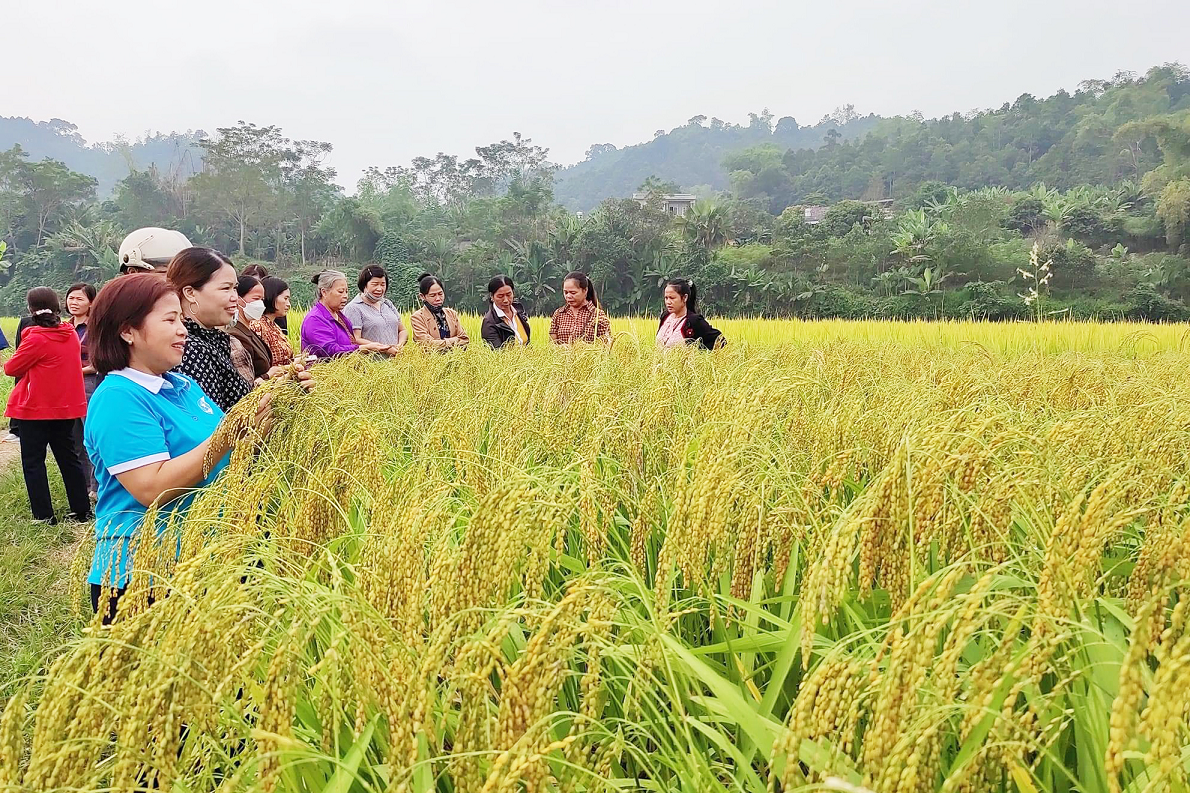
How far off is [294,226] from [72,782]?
51.6m

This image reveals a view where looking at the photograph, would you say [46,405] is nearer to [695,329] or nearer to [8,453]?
[8,453]

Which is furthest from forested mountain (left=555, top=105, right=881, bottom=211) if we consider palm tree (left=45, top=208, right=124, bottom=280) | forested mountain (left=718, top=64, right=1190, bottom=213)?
palm tree (left=45, top=208, right=124, bottom=280)

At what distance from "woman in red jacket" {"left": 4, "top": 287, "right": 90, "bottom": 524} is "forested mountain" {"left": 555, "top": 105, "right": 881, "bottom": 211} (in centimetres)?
10605

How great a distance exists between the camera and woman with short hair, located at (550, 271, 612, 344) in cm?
610

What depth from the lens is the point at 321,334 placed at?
529 centimetres

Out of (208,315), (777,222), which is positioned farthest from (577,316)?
(777,222)

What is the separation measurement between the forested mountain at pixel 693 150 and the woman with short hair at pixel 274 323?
106 m

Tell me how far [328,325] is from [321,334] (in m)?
0.09

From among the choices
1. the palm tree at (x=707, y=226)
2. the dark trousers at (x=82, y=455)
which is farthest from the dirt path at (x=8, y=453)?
the palm tree at (x=707, y=226)

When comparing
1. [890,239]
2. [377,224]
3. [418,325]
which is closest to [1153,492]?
[418,325]

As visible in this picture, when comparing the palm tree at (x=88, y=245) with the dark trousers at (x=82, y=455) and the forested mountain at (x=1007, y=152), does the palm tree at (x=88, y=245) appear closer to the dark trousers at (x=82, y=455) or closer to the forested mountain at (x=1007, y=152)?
the dark trousers at (x=82, y=455)

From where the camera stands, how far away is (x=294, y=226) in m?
47.5

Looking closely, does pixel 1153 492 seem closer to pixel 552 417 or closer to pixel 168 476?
pixel 552 417

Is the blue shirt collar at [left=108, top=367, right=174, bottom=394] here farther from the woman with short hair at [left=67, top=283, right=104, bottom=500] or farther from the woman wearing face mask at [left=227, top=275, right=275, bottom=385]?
the woman with short hair at [left=67, top=283, right=104, bottom=500]
